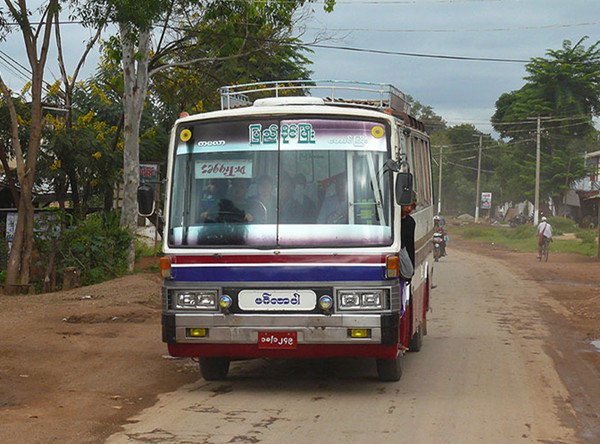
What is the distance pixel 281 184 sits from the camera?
862cm

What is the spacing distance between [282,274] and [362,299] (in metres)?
0.77

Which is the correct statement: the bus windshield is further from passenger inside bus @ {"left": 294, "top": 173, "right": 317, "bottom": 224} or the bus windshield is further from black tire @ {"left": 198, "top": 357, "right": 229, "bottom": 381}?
black tire @ {"left": 198, "top": 357, "right": 229, "bottom": 381}

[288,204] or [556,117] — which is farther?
[556,117]

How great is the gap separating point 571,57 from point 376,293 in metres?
54.6

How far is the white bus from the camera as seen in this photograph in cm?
823

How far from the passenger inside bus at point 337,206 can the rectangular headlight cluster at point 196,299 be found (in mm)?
1238

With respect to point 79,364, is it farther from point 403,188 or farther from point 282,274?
point 403,188

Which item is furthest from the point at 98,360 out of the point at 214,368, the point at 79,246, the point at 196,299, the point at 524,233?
the point at 524,233

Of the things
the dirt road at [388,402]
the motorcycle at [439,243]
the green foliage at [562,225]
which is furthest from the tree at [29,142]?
the green foliage at [562,225]

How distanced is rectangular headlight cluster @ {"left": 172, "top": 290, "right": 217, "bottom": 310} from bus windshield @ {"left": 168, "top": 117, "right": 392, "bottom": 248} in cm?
46

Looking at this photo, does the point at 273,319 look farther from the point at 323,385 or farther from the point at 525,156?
the point at 525,156

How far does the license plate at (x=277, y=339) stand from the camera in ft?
27.1

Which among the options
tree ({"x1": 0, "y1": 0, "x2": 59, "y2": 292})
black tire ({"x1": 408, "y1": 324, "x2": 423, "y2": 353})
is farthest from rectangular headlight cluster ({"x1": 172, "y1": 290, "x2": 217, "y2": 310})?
tree ({"x1": 0, "y1": 0, "x2": 59, "y2": 292})

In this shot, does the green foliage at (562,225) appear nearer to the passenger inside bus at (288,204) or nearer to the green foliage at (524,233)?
the green foliage at (524,233)
